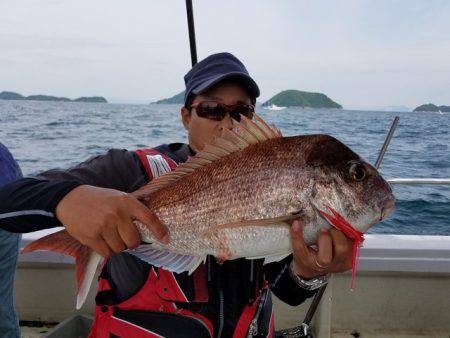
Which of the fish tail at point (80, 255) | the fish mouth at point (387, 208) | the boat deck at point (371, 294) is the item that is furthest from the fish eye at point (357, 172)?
the boat deck at point (371, 294)

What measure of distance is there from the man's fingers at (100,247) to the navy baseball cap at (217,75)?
1.10m

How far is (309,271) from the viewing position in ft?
6.91

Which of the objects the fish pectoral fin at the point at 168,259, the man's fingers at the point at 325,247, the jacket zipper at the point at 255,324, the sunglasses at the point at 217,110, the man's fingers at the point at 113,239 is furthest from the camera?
the sunglasses at the point at 217,110

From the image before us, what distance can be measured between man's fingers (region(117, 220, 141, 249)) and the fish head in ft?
2.51

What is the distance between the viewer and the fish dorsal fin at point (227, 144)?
1.96 meters

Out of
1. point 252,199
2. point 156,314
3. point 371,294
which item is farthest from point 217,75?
point 371,294

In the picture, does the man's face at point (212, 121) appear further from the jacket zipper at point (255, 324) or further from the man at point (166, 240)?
the jacket zipper at point (255, 324)

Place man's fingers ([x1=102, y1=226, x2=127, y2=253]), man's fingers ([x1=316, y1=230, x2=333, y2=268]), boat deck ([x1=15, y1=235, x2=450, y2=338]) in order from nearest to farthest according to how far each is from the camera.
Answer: man's fingers ([x1=102, y1=226, x2=127, y2=253]), man's fingers ([x1=316, y1=230, x2=333, y2=268]), boat deck ([x1=15, y1=235, x2=450, y2=338])

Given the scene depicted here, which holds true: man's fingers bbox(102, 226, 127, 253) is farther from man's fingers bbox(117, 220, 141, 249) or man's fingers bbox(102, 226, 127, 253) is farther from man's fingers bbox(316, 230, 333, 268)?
man's fingers bbox(316, 230, 333, 268)

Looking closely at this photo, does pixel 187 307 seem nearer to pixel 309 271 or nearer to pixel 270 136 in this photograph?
pixel 309 271

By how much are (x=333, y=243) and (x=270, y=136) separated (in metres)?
0.56

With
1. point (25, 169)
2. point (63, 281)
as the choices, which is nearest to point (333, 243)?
point (63, 281)

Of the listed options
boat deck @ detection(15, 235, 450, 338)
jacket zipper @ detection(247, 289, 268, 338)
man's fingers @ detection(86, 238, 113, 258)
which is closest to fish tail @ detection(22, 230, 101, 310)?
man's fingers @ detection(86, 238, 113, 258)

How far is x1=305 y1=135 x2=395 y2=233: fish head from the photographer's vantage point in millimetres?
1786
